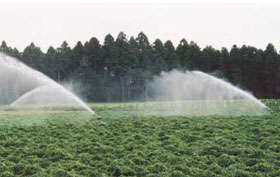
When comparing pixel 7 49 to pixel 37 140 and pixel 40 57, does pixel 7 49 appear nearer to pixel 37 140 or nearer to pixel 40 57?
pixel 40 57

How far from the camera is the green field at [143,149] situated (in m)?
→ 14.1

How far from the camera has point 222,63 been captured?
72.7m

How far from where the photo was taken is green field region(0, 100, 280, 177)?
1406 centimetres

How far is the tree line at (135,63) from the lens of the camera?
2788 inches

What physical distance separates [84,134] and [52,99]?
126 feet

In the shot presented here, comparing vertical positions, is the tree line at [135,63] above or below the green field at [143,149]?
above

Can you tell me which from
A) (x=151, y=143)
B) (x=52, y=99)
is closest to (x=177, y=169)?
(x=151, y=143)

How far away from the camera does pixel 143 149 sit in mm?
16969

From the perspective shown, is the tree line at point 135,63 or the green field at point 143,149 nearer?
the green field at point 143,149

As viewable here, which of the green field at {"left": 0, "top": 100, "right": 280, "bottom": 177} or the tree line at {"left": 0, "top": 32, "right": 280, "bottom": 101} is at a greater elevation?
the tree line at {"left": 0, "top": 32, "right": 280, "bottom": 101}

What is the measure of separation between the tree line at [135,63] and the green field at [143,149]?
47.2 m

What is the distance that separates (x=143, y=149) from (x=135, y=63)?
184ft

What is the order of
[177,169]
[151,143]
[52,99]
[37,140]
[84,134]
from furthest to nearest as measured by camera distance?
[52,99]
[84,134]
[37,140]
[151,143]
[177,169]

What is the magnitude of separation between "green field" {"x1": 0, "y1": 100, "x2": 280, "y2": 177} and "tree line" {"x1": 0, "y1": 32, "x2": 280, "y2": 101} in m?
47.2
